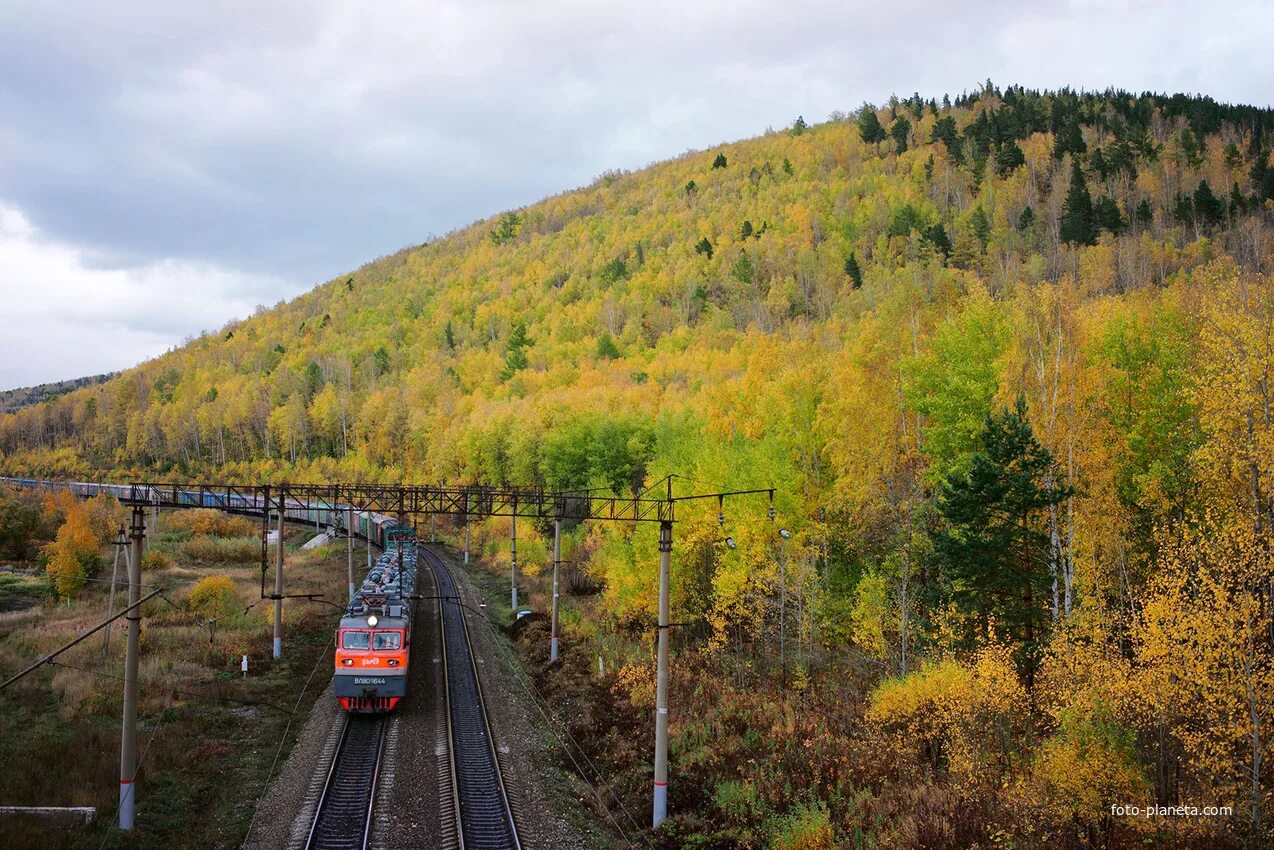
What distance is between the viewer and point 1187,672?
47.0 ft

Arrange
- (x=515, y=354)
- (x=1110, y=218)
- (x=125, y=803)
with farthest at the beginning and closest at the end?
(x=515, y=354) → (x=1110, y=218) → (x=125, y=803)

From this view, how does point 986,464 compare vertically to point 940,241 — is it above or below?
below

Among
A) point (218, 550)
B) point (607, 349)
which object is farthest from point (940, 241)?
point (218, 550)

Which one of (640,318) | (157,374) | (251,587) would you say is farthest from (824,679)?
(157,374)

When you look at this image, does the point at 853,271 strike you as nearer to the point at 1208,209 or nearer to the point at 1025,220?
the point at 1025,220

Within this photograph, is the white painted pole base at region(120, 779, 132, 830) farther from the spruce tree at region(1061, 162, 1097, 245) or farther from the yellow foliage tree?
the spruce tree at region(1061, 162, 1097, 245)

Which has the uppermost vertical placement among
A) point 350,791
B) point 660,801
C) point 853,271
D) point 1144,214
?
point 1144,214

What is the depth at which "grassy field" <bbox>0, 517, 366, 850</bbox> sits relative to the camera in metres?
18.3

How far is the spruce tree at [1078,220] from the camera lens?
100 meters

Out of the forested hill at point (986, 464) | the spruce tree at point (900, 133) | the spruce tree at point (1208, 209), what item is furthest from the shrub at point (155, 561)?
the spruce tree at point (900, 133)

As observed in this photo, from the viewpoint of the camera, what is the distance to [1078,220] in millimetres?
100938

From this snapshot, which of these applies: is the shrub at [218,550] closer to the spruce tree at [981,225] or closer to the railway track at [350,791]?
the railway track at [350,791]

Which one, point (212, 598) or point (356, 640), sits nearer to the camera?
point (356, 640)

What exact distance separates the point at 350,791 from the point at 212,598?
29.1 meters
